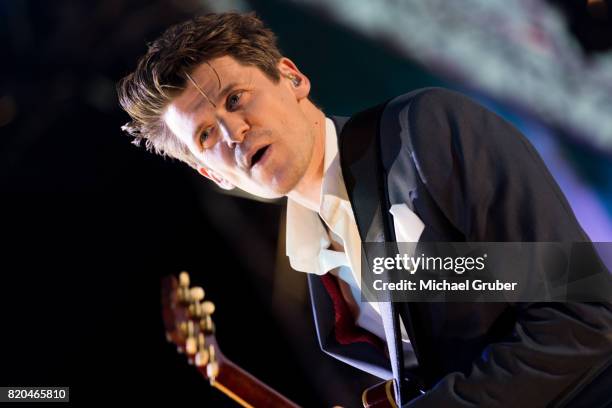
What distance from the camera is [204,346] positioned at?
1684 mm

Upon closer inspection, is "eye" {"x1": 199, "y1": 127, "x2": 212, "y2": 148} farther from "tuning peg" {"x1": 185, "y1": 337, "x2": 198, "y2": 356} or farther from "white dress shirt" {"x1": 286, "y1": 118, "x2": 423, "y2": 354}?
"tuning peg" {"x1": 185, "y1": 337, "x2": 198, "y2": 356}

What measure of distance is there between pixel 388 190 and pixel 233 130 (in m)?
0.36

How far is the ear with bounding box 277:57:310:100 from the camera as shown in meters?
1.47

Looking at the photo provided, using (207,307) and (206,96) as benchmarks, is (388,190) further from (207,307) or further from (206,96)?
(207,307)

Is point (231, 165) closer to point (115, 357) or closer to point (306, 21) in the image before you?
point (306, 21)

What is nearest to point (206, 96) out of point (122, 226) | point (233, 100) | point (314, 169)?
point (233, 100)

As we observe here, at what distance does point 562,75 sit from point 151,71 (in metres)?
1.23

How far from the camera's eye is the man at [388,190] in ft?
3.27

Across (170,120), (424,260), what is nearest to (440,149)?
(424,260)

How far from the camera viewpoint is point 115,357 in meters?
2.03

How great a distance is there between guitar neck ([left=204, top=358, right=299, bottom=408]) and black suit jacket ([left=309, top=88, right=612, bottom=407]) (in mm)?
466

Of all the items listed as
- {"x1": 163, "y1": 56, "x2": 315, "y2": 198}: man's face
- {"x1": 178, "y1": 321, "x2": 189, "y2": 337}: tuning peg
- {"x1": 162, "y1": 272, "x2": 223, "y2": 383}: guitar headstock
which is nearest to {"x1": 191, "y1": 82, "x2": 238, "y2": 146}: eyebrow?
{"x1": 163, "y1": 56, "x2": 315, "y2": 198}: man's face

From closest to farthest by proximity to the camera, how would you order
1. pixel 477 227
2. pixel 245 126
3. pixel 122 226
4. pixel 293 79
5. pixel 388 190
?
pixel 477 227, pixel 388 190, pixel 245 126, pixel 293 79, pixel 122 226

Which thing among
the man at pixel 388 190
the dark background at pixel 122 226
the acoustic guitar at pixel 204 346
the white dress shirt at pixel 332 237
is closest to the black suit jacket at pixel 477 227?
the man at pixel 388 190
